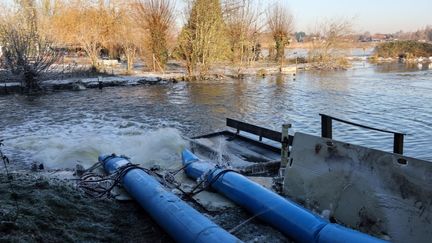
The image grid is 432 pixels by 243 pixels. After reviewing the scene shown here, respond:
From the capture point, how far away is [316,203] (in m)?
6.13

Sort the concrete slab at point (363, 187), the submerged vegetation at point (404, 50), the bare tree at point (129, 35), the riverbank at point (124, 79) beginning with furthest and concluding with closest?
the submerged vegetation at point (404, 50) → the bare tree at point (129, 35) → the riverbank at point (124, 79) → the concrete slab at point (363, 187)

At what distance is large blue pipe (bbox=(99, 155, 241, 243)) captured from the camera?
465 centimetres

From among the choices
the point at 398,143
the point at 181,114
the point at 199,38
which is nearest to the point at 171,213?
the point at 398,143

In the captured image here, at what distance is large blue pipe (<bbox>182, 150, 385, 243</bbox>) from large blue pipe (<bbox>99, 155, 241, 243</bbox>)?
1.00 metres

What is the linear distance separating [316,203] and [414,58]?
60696 millimetres

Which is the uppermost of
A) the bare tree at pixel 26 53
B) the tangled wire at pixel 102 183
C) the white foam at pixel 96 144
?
the bare tree at pixel 26 53

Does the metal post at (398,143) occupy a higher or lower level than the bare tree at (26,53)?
lower

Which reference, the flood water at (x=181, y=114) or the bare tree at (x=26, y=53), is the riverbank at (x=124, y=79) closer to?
the bare tree at (x=26, y=53)

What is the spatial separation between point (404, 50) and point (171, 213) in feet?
218

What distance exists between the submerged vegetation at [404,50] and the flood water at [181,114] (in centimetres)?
3684

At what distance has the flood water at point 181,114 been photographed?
11.7m

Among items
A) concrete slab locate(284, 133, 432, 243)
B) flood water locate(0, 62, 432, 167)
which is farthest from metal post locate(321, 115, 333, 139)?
flood water locate(0, 62, 432, 167)

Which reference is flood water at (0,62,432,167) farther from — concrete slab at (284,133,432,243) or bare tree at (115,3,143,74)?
bare tree at (115,3,143,74)

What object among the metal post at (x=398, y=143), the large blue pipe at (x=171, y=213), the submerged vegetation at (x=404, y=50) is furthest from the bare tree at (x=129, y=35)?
the submerged vegetation at (x=404, y=50)
